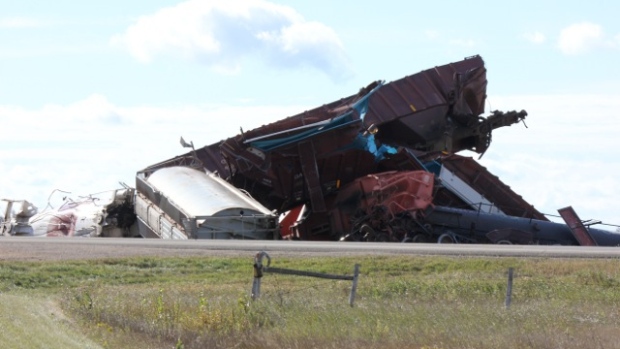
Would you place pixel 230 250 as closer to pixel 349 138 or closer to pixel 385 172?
pixel 349 138

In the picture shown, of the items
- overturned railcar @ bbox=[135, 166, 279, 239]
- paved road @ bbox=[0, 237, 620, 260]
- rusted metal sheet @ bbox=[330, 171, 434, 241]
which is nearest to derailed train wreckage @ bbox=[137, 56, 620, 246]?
rusted metal sheet @ bbox=[330, 171, 434, 241]

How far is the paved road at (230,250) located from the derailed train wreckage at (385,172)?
8.89 m

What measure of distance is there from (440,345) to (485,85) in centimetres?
3520

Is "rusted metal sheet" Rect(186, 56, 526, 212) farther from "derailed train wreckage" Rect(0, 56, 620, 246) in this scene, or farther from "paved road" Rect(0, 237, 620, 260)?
"paved road" Rect(0, 237, 620, 260)

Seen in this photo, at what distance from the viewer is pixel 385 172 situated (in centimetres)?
4419

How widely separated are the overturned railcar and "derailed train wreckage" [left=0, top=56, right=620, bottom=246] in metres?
0.05

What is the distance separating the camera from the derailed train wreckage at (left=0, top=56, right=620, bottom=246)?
131 ft

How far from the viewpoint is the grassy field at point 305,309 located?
16.8m

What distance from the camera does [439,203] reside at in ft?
144

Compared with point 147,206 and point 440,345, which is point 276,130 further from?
point 440,345

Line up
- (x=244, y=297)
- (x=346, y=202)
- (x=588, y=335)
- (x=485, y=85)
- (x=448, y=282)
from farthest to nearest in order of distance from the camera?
(x=485, y=85)
(x=346, y=202)
(x=448, y=282)
(x=244, y=297)
(x=588, y=335)

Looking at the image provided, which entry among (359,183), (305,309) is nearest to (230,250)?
(305,309)

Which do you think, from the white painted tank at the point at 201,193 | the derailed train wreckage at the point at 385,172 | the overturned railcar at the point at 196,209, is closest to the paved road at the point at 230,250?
the overturned railcar at the point at 196,209

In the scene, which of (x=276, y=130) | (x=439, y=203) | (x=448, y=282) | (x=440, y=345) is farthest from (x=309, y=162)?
(x=440, y=345)
